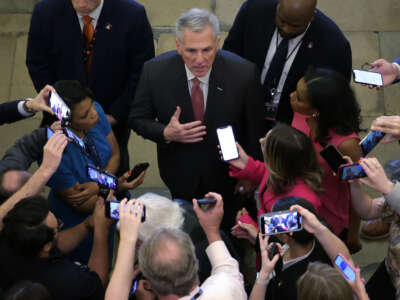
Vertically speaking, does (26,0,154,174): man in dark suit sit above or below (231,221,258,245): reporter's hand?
above

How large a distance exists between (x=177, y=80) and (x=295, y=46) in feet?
2.97

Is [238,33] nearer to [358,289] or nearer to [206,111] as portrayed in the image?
[206,111]

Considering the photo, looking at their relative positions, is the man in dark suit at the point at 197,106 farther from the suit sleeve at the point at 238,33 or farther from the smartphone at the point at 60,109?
the smartphone at the point at 60,109

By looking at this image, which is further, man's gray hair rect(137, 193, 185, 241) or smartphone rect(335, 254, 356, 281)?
man's gray hair rect(137, 193, 185, 241)

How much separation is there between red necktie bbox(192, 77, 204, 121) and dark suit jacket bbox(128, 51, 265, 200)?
48 mm

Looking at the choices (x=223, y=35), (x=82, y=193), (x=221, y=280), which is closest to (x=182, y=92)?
(x=82, y=193)

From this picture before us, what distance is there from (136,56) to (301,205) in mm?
1984

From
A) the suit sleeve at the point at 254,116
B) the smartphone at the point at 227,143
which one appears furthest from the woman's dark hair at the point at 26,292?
the suit sleeve at the point at 254,116

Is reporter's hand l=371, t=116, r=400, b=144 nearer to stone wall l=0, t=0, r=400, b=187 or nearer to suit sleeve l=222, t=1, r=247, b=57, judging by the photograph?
suit sleeve l=222, t=1, r=247, b=57

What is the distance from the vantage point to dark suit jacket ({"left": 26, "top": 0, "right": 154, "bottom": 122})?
141 inches

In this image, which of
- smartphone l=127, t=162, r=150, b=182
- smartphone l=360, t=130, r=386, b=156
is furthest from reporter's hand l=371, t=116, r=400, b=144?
smartphone l=127, t=162, r=150, b=182

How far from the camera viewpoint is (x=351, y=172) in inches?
105

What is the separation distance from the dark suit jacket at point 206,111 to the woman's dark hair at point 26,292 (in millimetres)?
1454

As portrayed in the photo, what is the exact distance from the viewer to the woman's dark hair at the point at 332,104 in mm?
2912
